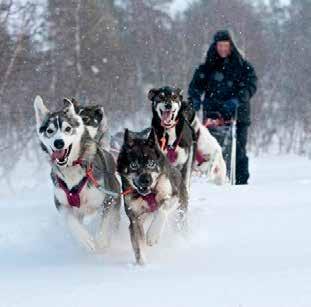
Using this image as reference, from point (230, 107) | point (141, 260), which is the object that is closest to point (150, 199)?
point (141, 260)

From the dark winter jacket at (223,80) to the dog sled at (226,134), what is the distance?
13cm

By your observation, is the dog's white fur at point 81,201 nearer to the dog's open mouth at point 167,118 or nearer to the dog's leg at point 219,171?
the dog's open mouth at point 167,118

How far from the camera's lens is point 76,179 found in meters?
4.13

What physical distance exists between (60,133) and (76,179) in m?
0.31

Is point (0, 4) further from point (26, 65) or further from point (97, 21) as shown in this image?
point (97, 21)

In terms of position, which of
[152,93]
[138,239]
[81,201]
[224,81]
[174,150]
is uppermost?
[224,81]

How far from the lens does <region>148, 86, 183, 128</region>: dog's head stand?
16.4 ft

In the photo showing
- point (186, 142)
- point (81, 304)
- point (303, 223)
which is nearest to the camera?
point (81, 304)

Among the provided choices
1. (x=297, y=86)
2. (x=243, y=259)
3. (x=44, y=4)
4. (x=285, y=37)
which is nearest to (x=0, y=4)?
(x=44, y=4)

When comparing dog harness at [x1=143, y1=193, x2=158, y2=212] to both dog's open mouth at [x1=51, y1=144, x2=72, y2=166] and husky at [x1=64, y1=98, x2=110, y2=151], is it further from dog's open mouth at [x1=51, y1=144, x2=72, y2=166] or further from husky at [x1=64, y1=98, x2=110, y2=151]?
husky at [x1=64, y1=98, x2=110, y2=151]

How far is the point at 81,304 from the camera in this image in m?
2.97

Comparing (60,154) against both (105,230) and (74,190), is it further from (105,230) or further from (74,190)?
(105,230)

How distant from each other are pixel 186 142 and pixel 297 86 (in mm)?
21854

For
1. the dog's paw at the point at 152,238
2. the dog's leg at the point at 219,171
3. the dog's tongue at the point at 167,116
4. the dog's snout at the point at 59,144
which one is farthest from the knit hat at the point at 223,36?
the dog's paw at the point at 152,238
